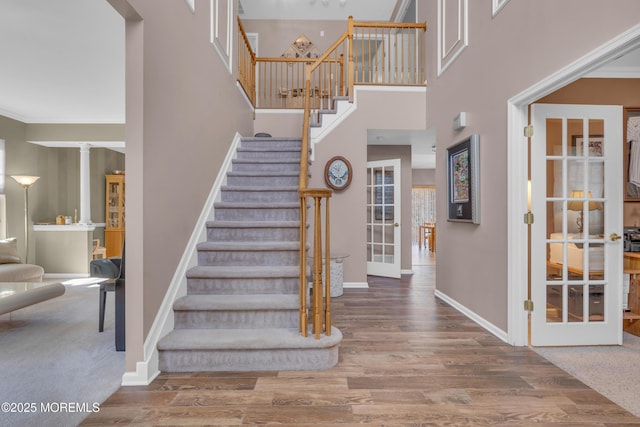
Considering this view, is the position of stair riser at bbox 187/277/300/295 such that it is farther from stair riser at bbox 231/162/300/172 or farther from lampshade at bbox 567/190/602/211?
lampshade at bbox 567/190/602/211

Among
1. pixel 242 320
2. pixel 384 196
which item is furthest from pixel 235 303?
pixel 384 196

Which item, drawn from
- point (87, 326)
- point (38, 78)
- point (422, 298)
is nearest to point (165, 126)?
point (87, 326)

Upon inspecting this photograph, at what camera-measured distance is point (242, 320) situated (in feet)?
7.74

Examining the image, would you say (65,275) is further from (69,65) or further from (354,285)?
(354,285)

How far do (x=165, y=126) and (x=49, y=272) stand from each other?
16.1 feet

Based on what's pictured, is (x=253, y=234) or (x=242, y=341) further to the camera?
(x=253, y=234)

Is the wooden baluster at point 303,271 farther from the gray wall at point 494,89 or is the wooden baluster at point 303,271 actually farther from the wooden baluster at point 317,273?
the gray wall at point 494,89

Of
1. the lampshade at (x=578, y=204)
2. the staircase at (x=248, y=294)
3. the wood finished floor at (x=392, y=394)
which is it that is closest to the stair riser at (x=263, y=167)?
the staircase at (x=248, y=294)

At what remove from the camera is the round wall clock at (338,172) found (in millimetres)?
4477

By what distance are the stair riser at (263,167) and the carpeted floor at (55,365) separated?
2060 mm

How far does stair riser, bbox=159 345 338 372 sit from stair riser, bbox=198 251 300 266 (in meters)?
0.85

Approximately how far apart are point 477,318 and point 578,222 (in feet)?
3.84

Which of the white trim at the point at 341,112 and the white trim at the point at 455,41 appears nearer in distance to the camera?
the white trim at the point at 455,41

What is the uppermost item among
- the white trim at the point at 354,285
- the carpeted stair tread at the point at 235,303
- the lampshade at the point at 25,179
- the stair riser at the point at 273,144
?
the stair riser at the point at 273,144
